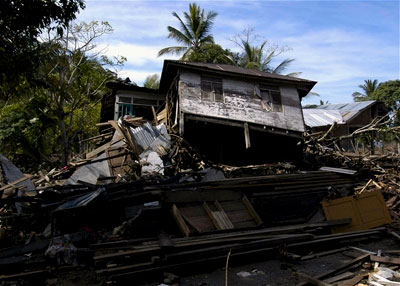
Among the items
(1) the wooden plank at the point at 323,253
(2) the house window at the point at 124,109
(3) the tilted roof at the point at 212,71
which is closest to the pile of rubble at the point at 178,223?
(1) the wooden plank at the point at 323,253

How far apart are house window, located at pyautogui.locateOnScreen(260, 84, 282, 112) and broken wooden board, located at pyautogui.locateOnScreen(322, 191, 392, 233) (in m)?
6.85

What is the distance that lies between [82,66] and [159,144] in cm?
946

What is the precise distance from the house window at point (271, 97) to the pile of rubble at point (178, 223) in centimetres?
487

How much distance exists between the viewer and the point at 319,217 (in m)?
7.79

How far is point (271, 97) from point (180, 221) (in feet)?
31.8

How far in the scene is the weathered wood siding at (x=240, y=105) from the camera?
13195mm

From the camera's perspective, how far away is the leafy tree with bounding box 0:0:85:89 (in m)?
6.36

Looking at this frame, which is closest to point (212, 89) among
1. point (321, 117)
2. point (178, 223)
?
point (178, 223)

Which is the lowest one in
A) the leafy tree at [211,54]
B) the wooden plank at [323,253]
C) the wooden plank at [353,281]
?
the wooden plank at [323,253]

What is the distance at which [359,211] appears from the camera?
7918mm

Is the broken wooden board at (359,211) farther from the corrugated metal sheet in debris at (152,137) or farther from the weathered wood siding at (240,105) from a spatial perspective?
the corrugated metal sheet in debris at (152,137)

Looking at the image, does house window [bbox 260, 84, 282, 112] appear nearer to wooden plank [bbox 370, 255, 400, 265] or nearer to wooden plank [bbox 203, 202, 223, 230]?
wooden plank [bbox 203, 202, 223, 230]

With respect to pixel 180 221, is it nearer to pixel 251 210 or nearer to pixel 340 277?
pixel 251 210

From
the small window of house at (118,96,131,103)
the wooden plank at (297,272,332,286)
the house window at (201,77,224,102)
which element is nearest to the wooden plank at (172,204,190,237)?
the wooden plank at (297,272,332,286)
